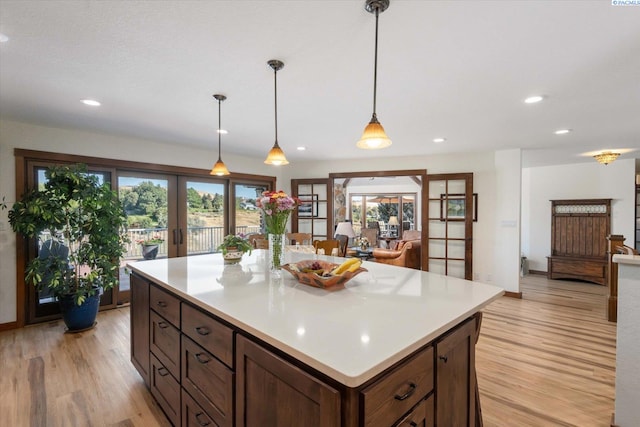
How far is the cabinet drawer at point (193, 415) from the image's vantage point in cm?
145

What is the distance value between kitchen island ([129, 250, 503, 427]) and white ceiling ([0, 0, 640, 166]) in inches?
57.8

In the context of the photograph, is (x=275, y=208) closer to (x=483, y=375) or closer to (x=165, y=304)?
(x=165, y=304)

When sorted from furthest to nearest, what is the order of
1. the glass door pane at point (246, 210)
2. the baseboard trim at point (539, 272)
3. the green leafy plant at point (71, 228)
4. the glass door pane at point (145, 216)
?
1. the baseboard trim at point (539, 272)
2. the glass door pane at point (246, 210)
3. the glass door pane at point (145, 216)
4. the green leafy plant at point (71, 228)

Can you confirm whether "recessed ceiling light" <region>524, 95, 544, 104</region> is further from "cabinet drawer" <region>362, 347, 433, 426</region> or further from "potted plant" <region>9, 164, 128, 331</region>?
"potted plant" <region>9, 164, 128, 331</region>

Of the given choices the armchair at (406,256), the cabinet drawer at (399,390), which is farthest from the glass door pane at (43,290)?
the armchair at (406,256)

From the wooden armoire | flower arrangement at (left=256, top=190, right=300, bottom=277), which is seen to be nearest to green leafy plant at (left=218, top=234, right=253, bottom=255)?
flower arrangement at (left=256, top=190, right=300, bottom=277)

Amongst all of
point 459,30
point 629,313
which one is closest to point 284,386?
point 459,30

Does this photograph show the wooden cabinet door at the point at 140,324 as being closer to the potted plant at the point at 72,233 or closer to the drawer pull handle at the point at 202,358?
the drawer pull handle at the point at 202,358

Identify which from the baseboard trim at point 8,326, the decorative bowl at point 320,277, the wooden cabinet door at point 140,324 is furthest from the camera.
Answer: the baseboard trim at point 8,326

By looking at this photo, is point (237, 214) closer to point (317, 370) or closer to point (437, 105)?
point (437, 105)

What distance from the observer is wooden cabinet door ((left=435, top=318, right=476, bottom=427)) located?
4.05 feet

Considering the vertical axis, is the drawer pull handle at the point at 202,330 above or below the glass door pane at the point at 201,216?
below

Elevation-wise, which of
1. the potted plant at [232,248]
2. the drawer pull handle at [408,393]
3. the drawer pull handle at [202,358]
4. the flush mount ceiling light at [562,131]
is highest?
the flush mount ceiling light at [562,131]

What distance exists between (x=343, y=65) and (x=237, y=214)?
4079mm
